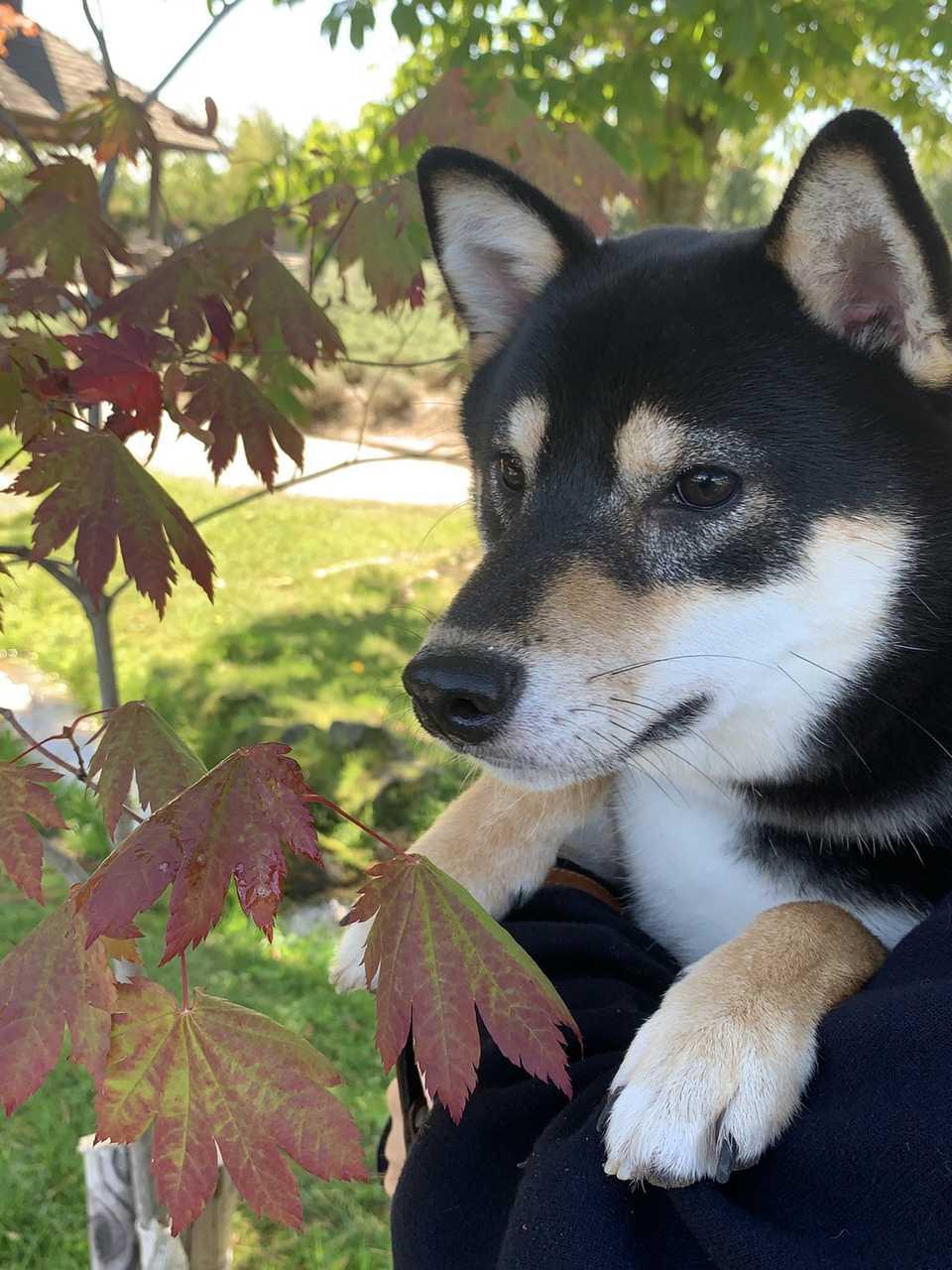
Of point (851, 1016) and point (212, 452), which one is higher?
point (212, 452)

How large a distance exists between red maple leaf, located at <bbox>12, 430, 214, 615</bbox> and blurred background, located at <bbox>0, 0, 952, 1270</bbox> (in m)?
0.50

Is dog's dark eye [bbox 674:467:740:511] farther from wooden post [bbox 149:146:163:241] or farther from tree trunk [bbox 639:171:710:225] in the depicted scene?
tree trunk [bbox 639:171:710:225]

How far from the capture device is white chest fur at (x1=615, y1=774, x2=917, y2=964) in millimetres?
1674

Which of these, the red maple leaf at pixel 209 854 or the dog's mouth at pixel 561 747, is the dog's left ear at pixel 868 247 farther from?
the red maple leaf at pixel 209 854

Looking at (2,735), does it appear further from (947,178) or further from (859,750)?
(947,178)

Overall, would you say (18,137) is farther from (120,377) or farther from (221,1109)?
(221,1109)

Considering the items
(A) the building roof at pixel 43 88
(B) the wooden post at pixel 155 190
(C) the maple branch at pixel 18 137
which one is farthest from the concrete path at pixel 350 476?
(C) the maple branch at pixel 18 137

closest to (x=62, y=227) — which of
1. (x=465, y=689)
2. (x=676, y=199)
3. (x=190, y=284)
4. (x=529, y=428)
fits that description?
(x=190, y=284)

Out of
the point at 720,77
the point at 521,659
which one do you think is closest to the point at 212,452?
the point at 521,659

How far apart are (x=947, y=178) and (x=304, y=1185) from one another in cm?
2192

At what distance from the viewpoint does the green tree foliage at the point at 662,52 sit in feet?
13.4

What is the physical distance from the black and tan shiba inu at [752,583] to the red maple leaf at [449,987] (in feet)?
0.88

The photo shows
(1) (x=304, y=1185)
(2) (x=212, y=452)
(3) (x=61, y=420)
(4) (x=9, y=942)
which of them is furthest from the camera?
(4) (x=9, y=942)

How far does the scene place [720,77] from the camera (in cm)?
558
